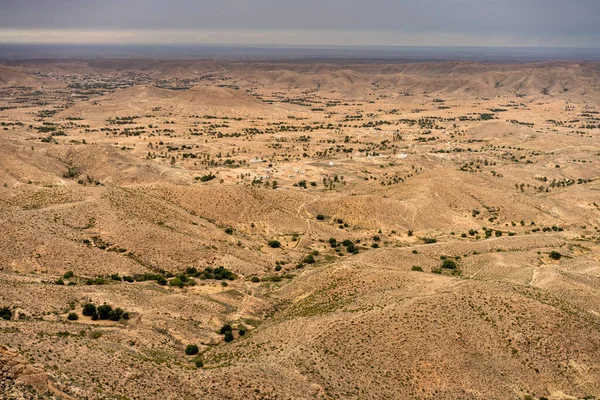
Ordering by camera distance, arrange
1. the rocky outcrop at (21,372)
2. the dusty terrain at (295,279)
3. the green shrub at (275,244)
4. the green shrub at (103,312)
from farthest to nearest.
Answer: the green shrub at (275,244)
the green shrub at (103,312)
the dusty terrain at (295,279)
the rocky outcrop at (21,372)

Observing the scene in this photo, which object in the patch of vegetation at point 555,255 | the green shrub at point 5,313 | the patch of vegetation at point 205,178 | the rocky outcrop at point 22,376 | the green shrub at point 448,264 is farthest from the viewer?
the patch of vegetation at point 205,178

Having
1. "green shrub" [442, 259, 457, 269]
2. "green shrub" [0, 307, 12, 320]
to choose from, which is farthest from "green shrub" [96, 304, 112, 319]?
"green shrub" [442, 259, 457, 269]

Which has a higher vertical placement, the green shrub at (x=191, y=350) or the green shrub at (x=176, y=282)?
the green shrub at (x=191, y=350)

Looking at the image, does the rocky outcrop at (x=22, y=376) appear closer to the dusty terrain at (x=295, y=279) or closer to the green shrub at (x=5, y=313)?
the dusty terrain at (x=295, y=279)

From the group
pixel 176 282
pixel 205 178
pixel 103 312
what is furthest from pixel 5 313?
pixel 205 178

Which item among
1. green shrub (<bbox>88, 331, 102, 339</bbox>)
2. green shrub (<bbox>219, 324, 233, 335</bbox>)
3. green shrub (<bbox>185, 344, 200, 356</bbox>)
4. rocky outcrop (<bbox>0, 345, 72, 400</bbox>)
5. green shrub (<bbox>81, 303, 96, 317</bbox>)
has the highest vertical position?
rocky outcrop (<bbox>0, 345, 72, 400</bbox>)

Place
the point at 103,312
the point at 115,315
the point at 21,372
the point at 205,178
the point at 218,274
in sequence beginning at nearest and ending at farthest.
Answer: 1. the point at 21,372
2. the point at 103,312
3. the point at 115,315
4. the point at 218,274
5. the point at 205,178

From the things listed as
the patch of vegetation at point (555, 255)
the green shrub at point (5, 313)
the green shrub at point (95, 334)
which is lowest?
the patch of vegetation at point (555, 255)

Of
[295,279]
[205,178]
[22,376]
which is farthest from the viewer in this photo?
[205,178]

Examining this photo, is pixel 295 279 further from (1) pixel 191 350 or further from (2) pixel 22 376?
(2) pixel 22 376

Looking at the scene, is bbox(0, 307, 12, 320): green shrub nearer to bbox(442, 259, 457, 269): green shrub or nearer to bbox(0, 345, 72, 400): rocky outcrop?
bbox(0, 345, 72, 400): rocky outcrop

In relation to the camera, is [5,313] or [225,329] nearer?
[5,313]

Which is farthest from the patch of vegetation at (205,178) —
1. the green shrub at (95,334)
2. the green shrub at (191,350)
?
the green shrub at (95,334)
